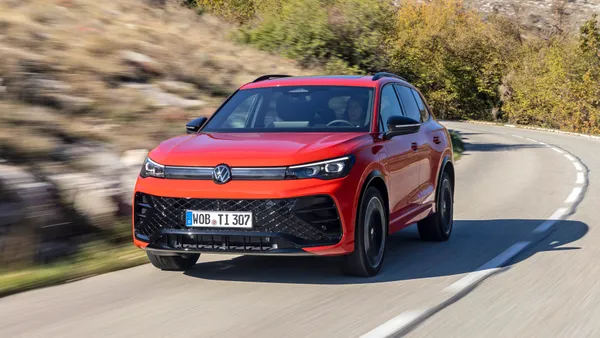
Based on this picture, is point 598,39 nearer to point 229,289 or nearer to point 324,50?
point 324,50

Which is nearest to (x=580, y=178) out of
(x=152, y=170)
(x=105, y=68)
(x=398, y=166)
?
(x=105, y=68)

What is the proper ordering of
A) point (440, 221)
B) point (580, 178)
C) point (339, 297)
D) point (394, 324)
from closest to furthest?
point (394, 324)
point (339, 297)
point (440, 221)
point (580, 178)

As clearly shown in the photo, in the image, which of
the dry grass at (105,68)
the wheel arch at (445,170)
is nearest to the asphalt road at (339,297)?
the wheel arch at (445,170)

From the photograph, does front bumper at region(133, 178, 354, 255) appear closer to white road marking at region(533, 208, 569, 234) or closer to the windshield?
the windshield

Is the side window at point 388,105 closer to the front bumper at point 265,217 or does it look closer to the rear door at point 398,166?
the rear door at point 398,166

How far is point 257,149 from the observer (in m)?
6.84

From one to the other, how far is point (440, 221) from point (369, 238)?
243 cm

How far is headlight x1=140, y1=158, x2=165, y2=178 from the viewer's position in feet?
22.7

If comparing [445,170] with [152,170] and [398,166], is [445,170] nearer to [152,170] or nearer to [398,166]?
[398,166]

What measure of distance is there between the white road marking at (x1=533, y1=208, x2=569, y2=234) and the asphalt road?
370mm

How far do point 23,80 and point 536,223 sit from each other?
6.83m

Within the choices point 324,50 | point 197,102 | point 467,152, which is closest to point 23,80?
point 197,102

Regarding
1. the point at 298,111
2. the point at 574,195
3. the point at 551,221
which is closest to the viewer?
the point at 298,111

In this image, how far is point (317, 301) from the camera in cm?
641
